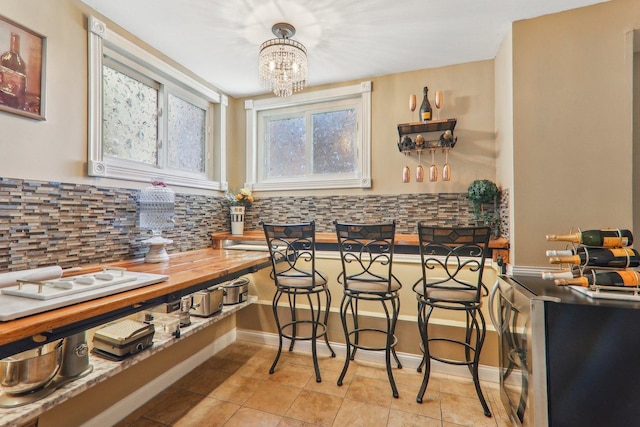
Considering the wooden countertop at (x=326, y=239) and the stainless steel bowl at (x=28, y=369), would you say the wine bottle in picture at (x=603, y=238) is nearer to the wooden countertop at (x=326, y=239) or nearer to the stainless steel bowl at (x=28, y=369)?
the wooden countertop at (x=326, y=239)

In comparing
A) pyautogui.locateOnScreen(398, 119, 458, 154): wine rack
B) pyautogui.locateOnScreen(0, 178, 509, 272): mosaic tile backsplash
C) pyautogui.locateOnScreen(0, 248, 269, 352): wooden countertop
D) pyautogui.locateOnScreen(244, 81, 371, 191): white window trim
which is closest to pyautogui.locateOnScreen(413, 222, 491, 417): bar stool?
pyautogui.locateOnScreen(0, 178, 509, 272): mosaic tile backsplash

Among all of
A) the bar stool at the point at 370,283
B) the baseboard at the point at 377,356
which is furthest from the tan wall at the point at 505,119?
the baseboard at the point at 377,356

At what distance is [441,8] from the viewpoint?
6.03ft

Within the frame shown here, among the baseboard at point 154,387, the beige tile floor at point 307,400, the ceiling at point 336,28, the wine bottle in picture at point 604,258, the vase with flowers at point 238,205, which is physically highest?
the ceiling at point 336,28

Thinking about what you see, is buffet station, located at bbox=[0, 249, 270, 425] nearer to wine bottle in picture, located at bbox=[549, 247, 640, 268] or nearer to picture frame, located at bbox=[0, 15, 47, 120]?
picture frame, located at bbox=[0, 15, 47, 120]

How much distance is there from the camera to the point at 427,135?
8.48 feet

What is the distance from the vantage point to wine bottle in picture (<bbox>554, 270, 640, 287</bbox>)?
133 centimetres

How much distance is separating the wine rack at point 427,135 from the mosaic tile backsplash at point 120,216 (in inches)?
17.1

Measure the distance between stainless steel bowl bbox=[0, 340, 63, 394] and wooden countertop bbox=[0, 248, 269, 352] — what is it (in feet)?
0.59

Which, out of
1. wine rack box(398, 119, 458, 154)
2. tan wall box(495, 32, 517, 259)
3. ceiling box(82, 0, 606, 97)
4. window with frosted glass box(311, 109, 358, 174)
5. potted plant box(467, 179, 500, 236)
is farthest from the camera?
window with frosted glass box(311, 109, 358, 174)

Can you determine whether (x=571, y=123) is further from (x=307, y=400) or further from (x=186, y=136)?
(x=186, y=136)

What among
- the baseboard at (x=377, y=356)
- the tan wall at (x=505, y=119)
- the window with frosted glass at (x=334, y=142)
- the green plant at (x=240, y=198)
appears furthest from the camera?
the green plant at (x=240, y=198)

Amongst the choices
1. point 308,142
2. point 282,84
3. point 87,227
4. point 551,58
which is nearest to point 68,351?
point 87,227

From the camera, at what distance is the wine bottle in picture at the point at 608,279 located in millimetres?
1328
